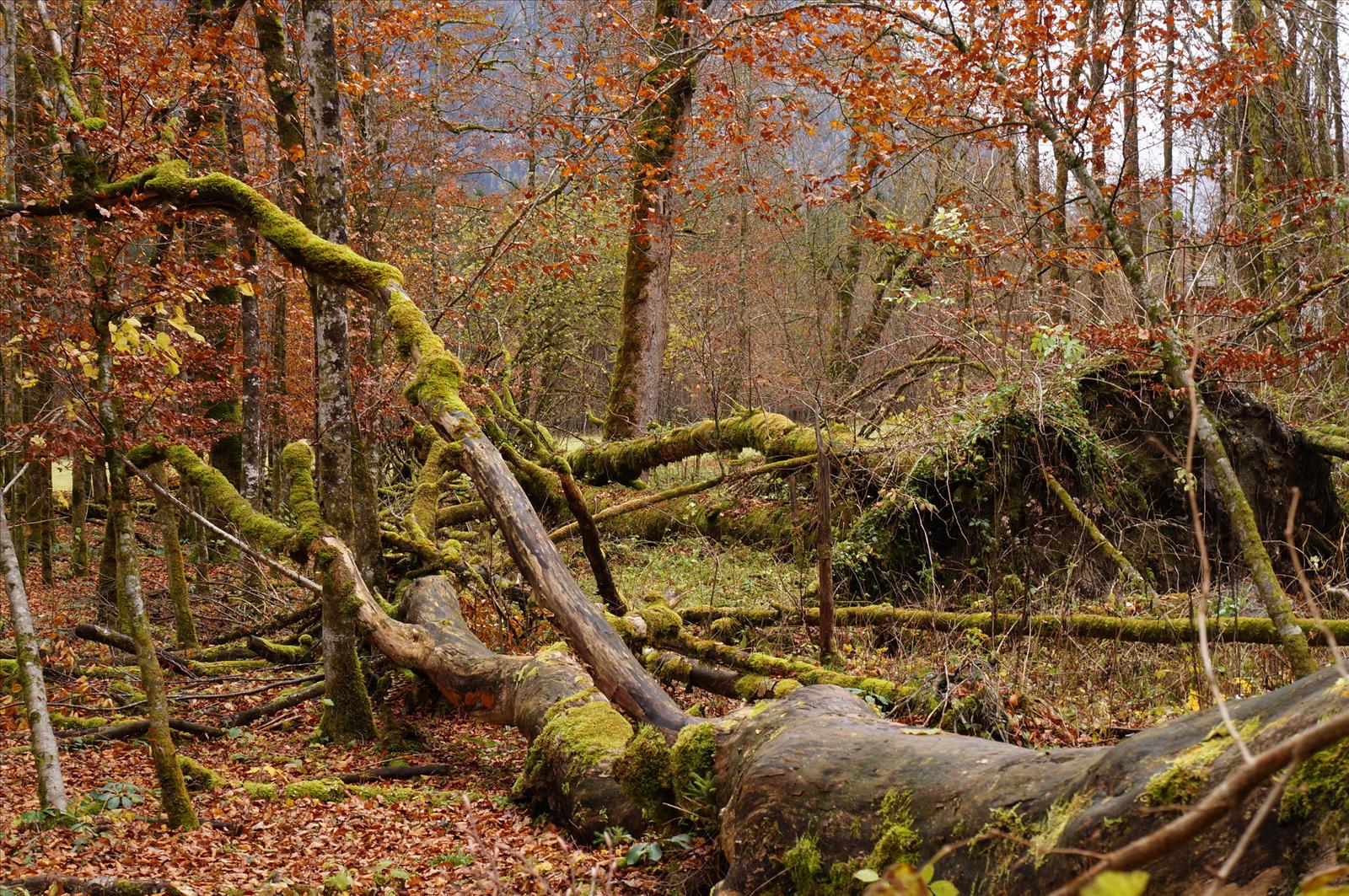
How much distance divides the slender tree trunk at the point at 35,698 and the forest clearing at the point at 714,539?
24 millimetres

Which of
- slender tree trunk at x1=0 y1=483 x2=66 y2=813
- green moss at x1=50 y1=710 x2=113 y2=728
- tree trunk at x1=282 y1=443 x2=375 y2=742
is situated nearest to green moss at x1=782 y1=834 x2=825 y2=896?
tree trunk at x1=282 y1=443 x2=375 y2=742

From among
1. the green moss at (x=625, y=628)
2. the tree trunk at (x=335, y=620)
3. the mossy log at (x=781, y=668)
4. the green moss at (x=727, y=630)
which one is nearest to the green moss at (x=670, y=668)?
the mossy log at (x=781, y=668)

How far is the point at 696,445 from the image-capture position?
12.8m

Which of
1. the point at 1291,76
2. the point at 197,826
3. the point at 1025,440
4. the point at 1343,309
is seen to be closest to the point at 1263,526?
the point at 1025,440

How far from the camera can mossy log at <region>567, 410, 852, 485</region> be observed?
11.1 metres

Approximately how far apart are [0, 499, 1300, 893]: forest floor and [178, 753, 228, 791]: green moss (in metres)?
0.10

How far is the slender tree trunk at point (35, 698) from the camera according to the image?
17.1 ft

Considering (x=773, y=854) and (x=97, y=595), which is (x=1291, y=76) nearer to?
(x=773, y=854)

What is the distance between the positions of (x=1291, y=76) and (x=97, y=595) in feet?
58.2

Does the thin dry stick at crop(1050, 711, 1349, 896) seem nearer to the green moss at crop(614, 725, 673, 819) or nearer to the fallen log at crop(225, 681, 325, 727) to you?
the green moss at crop(614, 725, 673, 819)

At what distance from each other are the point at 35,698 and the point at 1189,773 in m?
6.01

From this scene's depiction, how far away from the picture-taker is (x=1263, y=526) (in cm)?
922

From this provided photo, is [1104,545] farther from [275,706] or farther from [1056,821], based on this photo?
[275,706]

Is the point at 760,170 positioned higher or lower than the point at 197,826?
higher
